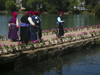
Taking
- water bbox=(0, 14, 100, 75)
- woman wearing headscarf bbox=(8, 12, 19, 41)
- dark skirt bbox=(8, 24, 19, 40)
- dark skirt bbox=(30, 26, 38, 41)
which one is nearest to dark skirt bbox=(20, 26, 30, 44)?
dark skirt bbox=(30, 26, 38, 41)

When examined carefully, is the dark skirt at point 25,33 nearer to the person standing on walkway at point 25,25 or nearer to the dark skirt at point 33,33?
the person standing on walkway at point 25,25

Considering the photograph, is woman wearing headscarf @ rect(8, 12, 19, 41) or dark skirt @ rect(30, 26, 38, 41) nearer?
dark skirt @ rect(30, 26, 38, 41)

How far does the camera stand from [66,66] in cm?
1345

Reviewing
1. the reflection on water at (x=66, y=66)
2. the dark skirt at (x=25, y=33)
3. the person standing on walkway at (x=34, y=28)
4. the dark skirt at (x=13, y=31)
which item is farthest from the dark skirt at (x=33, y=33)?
the reflection on water at (x=66, y=66)

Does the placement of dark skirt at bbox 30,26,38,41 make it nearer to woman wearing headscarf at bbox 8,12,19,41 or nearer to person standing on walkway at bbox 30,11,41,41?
person standing on walkway at bbox 30,11,41,41

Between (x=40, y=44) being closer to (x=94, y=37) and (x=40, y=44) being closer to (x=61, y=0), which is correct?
(x=94, y=37)

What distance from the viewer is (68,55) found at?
50.2ft

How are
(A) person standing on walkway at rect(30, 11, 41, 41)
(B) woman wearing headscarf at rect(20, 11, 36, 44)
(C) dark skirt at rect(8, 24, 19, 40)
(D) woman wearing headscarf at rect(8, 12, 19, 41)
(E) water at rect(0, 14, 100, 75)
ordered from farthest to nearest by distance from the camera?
(C) dark skirt at rect(8, 24, 19, 40), (D) woman wearing headscarf at rect(8, 12, 19, 41), (A) person standing on walkway at rect(30, 11, 41, 41), (B) woman wearing headscarf at rect(20, 11, 36, 44), (E) water at rect(0, 14, 100, 75)

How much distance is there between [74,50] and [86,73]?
381 centimetres

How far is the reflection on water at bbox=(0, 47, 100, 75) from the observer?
40.0 ft

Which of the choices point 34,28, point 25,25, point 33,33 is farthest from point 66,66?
point 25,25

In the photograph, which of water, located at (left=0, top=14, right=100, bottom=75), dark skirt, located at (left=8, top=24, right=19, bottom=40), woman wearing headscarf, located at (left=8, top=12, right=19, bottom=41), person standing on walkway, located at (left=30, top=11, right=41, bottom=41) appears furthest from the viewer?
dark skirt, located at (left=8, top=24, right=19, bottom=40)

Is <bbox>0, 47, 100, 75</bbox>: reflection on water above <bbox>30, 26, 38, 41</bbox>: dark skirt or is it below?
below

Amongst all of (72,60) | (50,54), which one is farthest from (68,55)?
(50,54)
